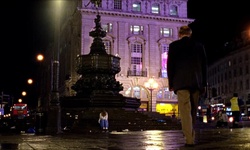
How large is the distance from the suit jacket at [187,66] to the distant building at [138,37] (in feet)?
180

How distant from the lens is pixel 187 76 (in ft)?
21.7

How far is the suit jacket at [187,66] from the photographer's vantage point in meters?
6.62

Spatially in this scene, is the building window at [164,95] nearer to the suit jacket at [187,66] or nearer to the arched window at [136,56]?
the arched window at [136,56]

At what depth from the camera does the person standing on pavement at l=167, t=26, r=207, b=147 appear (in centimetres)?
655

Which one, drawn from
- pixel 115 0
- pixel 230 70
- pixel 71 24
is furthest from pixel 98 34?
pixel 230 70

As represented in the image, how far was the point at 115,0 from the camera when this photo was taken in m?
64.1

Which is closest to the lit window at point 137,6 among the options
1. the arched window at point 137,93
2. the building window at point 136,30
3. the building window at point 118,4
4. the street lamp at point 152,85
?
the building window at point 118,4

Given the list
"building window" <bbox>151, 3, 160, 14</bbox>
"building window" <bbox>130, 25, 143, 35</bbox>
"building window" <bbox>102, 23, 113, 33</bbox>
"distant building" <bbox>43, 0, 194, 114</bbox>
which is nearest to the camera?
"distant building" <bbox>43, 0, 194, 114</bbox>

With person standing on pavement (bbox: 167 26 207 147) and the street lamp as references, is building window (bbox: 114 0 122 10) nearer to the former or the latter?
the street lamp

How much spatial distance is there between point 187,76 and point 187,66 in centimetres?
18

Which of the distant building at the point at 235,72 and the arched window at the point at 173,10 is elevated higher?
the arched window at the point at 173,10

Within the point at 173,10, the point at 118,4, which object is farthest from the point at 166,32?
the point at 118,4

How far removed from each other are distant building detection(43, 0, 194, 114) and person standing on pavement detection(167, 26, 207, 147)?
180ft

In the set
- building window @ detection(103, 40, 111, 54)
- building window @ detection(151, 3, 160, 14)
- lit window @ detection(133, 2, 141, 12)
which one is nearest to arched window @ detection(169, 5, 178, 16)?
building window @ detection(151, 3, 160, 14)
